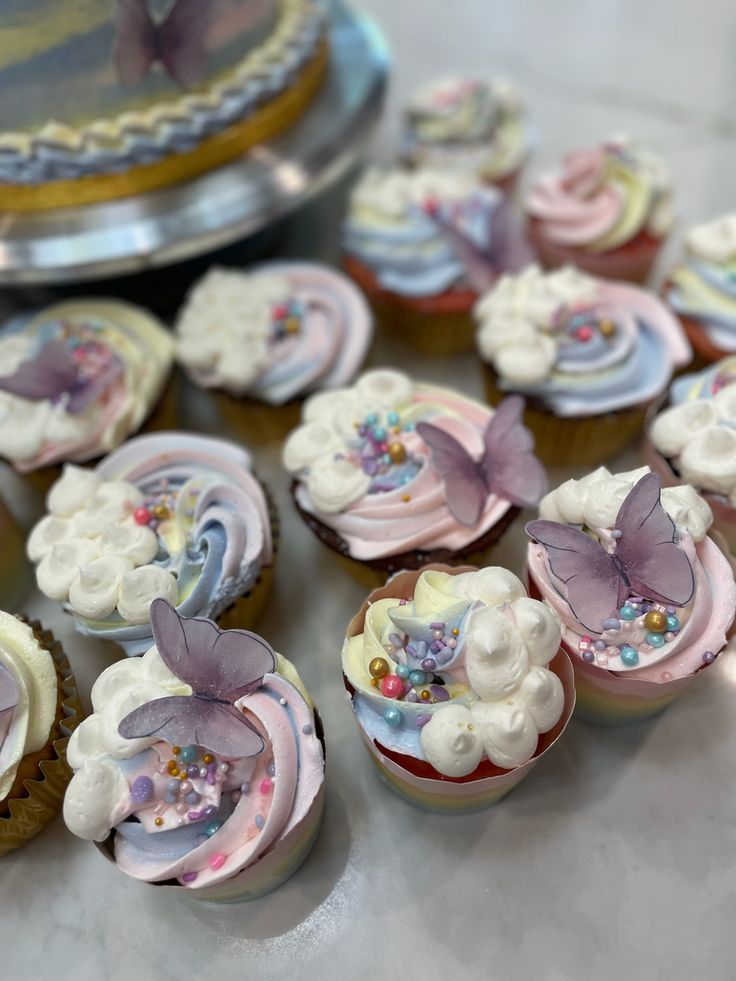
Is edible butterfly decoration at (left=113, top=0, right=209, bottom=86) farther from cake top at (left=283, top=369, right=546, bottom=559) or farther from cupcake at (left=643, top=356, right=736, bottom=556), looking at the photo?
cupcake at (left=643, top=356, right=736, bottom=556)

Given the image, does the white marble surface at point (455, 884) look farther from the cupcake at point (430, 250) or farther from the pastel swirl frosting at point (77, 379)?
the cupcake at point (430, 250)

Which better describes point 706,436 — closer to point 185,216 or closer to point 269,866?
point 269,866

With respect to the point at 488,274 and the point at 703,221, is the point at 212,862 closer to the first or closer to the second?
the point at 488,274

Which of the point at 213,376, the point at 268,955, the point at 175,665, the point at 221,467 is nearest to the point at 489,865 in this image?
the point at 268,955

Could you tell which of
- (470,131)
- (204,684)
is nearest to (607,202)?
(470,131)

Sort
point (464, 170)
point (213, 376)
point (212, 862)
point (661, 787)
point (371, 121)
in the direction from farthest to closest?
point (464, 170) → point (371, 121) → point (213, 376) → point (661, 787) → point (212, 862)

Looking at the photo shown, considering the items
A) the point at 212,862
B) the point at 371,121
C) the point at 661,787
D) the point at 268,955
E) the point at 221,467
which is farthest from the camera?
the point at 371,121

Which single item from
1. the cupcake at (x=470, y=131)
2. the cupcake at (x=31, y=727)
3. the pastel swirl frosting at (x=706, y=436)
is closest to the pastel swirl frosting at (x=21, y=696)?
the cupcake at (x=31, y=727)

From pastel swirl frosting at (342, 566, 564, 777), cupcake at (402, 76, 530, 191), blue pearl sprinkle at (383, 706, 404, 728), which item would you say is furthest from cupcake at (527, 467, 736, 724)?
cupcake at (402, 76, 530, 191)
